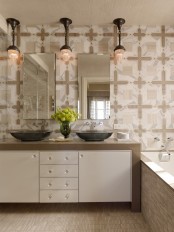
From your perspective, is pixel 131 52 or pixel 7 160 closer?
pixel 7 160

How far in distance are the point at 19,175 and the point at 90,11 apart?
2.08 meters

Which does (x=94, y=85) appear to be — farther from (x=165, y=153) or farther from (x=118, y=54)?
(x=165, y=153)

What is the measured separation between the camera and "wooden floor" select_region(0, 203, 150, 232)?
2027 millimetres

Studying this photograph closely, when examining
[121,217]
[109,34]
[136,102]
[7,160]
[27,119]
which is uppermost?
[109,34]

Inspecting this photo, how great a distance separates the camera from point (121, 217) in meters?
2.24

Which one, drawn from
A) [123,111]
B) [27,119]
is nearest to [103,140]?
[123,111]

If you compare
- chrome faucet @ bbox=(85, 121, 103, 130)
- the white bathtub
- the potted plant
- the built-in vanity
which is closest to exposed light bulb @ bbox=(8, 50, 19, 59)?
the potted plant

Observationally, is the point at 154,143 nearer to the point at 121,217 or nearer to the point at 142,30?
the point at 121,217

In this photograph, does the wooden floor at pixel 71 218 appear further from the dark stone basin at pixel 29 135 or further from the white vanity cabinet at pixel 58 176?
the dark stone basin at pixel 29 135

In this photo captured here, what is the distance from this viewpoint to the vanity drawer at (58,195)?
2295 mm

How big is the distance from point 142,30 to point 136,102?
985mm

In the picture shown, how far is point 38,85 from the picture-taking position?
2.78 metres

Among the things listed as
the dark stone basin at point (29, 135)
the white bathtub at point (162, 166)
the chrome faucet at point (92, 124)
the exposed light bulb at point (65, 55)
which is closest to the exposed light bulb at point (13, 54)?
the exposed light bulb at point (65, 55)

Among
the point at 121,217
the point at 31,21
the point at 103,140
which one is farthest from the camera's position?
the point at 31,21
